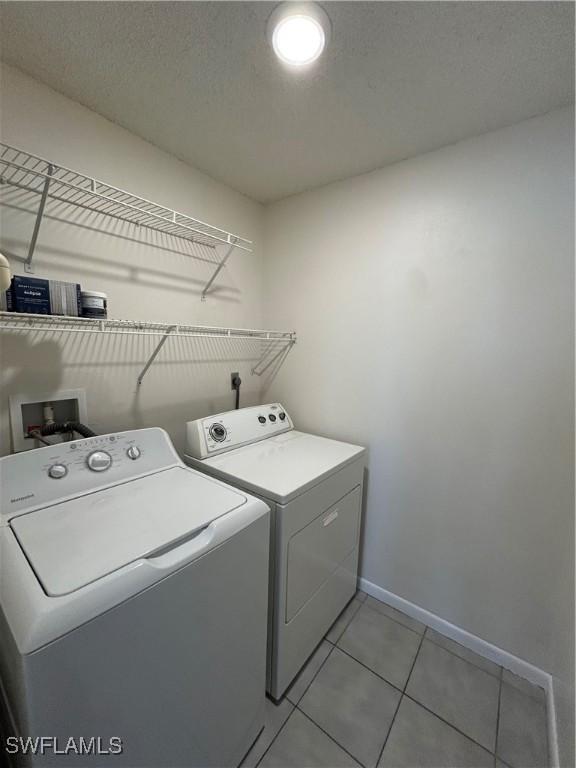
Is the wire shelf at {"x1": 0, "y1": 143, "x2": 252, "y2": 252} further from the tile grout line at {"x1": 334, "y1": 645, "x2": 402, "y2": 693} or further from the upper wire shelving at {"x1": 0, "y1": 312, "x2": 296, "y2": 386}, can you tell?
the tile grout line at {"x1": 334, "y1": 645, "x2": 402, "y2": 693}

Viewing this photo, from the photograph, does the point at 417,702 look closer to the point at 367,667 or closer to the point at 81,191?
the point at 367,667

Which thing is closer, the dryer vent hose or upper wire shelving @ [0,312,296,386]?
upper wire shelving @ [0,312,296,386]

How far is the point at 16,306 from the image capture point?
38.3 inches

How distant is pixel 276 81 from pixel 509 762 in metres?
2.64

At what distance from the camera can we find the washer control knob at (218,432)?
5.10 feet

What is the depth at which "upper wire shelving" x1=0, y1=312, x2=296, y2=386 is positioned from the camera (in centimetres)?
104

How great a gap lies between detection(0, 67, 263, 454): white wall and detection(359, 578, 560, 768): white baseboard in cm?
151

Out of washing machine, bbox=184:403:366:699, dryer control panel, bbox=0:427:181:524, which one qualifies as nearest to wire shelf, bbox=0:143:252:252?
dryer control panel, bbox=0:427:181:524

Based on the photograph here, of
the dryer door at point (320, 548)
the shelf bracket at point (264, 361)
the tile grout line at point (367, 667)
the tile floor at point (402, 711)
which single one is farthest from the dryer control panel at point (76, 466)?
the tile grout line at point (367, 667)

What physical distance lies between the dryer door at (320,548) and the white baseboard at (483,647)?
17.1 inches

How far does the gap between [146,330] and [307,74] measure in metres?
1.18

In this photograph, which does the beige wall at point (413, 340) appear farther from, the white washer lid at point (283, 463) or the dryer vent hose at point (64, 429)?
the white washer lid at point (283, 463)

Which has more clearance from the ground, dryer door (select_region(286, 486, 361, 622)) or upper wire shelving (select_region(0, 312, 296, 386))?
upper wire shelving (select_region(0, 312, 296, 386))

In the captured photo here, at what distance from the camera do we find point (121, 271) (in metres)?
1.44
